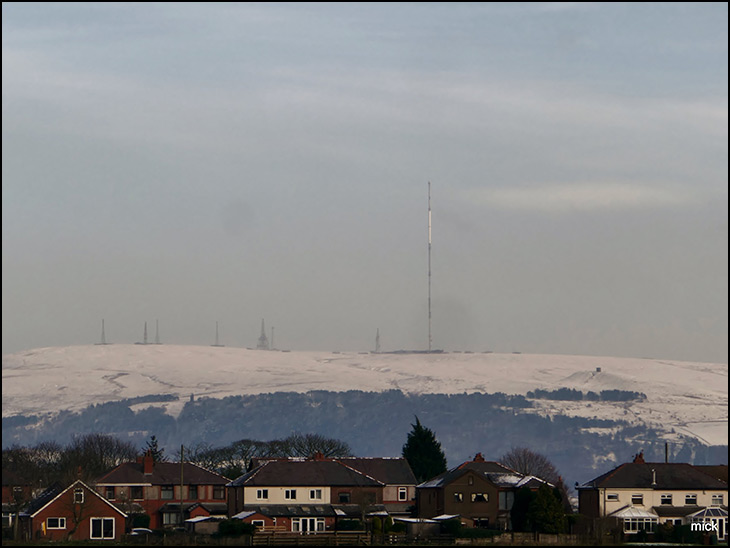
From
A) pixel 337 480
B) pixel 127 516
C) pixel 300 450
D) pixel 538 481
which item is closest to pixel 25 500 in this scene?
pixel 127 516

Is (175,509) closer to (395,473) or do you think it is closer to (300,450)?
(395,473)

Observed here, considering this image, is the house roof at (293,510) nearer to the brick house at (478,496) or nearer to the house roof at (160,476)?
the brick house at (478,496)

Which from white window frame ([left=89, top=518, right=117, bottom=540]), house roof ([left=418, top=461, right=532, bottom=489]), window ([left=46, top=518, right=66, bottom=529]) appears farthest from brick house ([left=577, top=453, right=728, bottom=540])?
window ([left=46, top=518, right=66, bottom=529])

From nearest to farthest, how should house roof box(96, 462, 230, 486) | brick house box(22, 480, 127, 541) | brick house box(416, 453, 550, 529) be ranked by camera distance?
brick house box(22, 480, 127, 541) < brick house box(416, 453, 550, 529) < house roof box(96, 462, 230, 486)

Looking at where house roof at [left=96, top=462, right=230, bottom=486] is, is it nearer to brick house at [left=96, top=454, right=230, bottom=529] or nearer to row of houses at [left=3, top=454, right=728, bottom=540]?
brick house at [left=96, top=454, right=230, bottom=529]

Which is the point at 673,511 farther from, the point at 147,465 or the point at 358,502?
the point at 147,465
